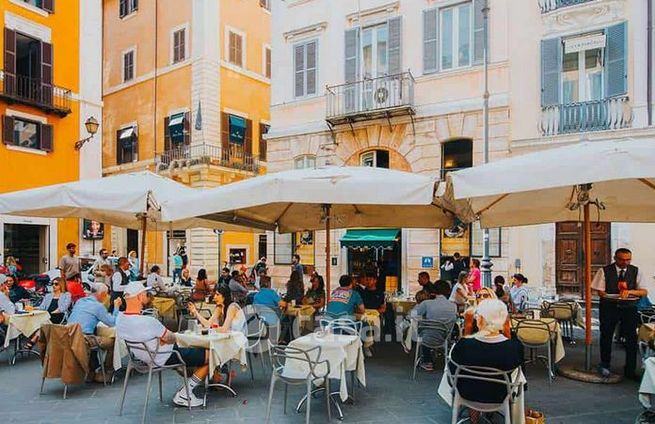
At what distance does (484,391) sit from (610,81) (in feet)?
38.1

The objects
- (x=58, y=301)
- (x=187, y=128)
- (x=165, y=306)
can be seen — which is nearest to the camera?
(x=58, y=301)

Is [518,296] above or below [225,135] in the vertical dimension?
below

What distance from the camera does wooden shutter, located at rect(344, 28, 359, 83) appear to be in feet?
55.6

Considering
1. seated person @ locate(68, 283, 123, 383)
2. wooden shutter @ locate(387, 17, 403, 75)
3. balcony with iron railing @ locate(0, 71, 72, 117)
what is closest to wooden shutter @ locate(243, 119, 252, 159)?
balcony with iron railing @ locate(0, 71, 72, 117)

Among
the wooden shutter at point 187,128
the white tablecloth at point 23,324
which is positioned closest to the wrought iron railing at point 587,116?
the white tablecloth at point 23,324

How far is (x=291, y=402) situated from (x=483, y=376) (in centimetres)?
224

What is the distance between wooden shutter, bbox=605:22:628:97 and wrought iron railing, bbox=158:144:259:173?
614 inches

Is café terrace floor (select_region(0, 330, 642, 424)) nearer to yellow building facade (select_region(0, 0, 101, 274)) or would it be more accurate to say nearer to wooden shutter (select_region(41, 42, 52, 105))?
yellow building facade (select_region(0, 0, 101, 274))

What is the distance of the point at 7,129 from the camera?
1848 cm

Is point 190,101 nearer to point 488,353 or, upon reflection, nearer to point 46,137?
point 46,137

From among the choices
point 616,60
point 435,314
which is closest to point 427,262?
point 616,60

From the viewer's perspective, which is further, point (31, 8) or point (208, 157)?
point (208, 157)

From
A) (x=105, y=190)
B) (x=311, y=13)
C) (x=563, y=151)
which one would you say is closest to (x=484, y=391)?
(x=563, y=151)

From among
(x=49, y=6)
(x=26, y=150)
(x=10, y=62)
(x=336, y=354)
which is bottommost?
(x=336, y=354)
